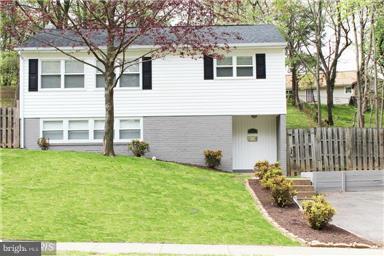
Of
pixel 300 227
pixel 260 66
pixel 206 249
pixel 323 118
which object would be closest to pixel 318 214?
pixel 300 227

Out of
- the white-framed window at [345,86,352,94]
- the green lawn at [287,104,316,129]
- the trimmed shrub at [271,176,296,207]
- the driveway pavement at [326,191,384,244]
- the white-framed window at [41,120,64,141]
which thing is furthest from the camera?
the white-framed window at [345,86,352,94]

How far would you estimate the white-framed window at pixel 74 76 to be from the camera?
22328 mm

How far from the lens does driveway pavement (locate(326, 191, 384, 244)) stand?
1223cm

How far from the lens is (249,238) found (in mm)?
10859

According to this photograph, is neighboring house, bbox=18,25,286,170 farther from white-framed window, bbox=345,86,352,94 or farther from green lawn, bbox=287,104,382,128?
white-framed window, bbox=345,86,352,94

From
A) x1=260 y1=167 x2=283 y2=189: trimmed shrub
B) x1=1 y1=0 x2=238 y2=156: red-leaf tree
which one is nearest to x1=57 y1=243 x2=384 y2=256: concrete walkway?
x1=260 y1=167 x2=283 y2=189: trimmed shrub

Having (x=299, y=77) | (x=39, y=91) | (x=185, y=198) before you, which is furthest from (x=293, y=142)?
(x=299, y=77)

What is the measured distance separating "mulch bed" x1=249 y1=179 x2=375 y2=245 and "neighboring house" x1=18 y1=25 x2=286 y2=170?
725cm

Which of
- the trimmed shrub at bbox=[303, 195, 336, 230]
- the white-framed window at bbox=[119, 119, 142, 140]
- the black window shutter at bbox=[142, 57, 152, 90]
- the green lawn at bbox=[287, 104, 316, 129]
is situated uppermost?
the black window shutter at bbox=[142, 57, 152, 90]

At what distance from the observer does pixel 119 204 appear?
503 inches

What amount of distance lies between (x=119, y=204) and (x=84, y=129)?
1013 centimetres

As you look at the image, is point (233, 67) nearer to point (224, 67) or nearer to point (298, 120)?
point (224, 67)

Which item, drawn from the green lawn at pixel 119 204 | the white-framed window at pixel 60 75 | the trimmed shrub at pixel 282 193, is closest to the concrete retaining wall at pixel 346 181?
the green lawn at pixel 119 204

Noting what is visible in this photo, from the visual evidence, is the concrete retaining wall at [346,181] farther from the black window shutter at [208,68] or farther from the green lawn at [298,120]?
the green lawn at [298,120]
